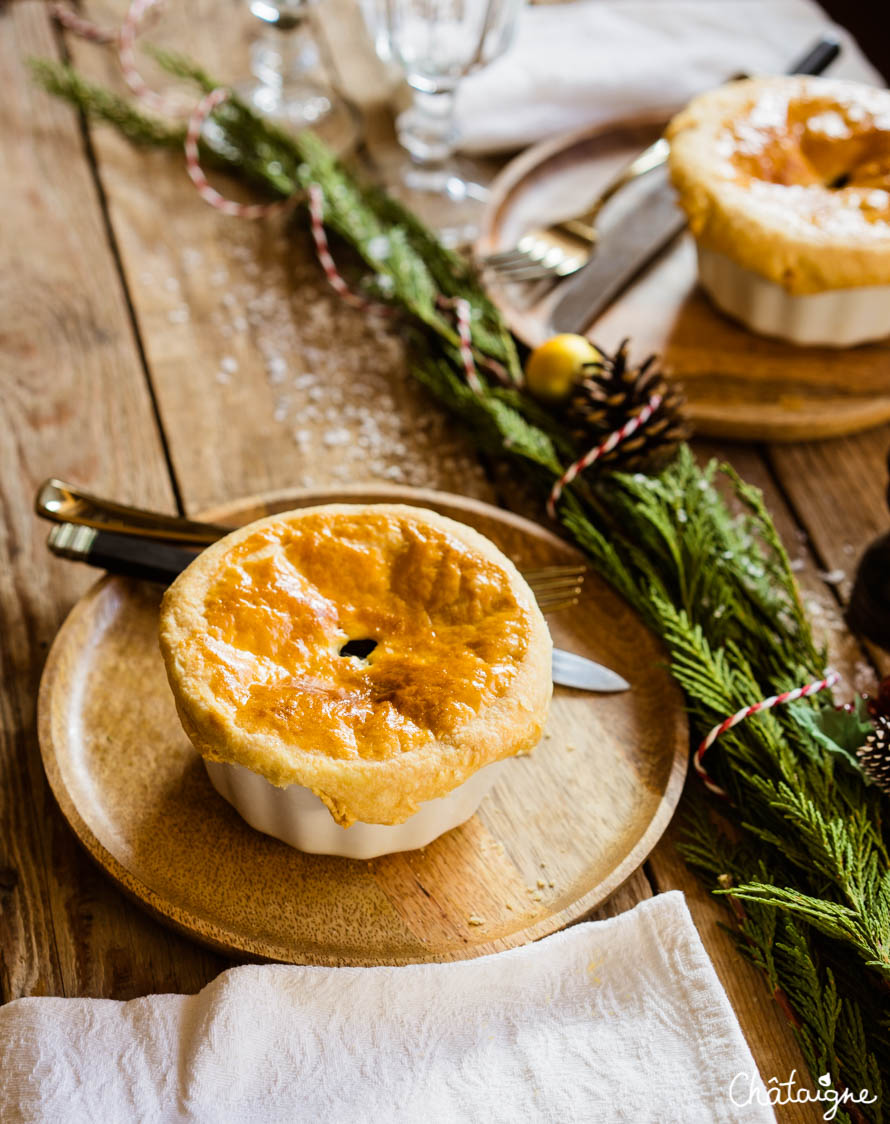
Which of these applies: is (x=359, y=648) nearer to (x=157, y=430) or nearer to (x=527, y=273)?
(x=157, y=430)

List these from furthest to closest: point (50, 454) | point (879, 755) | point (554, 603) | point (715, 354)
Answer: point (715, 354)
point (50, 454)
point (554, 603)
point (879, 755)

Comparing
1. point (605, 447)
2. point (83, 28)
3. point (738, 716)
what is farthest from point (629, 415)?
point (83, 28)

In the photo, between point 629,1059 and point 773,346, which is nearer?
point 629,1059

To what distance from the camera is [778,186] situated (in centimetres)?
194

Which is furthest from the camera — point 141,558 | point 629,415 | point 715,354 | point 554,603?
point 715,354

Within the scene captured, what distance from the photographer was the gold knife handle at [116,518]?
1502mm

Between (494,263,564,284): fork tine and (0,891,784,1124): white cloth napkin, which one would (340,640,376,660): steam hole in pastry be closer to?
(0,891,784,1124): white cloth napkin

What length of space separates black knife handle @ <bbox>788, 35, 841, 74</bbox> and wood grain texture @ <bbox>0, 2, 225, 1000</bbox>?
4.77ft

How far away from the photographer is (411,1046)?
44.4 inches

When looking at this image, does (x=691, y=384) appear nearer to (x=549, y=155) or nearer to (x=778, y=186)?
(x=778, y=186)

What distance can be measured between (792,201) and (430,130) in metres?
0.80

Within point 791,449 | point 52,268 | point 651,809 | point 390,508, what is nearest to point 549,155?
point 791,449

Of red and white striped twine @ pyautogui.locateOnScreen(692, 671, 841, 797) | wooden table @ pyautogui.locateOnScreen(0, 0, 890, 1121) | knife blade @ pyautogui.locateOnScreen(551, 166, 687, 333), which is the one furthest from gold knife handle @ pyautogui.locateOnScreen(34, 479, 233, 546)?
knife blade @ pyautogui.locateOnScreen(551, 166, 687, 333)

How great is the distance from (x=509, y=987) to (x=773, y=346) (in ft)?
4.19
